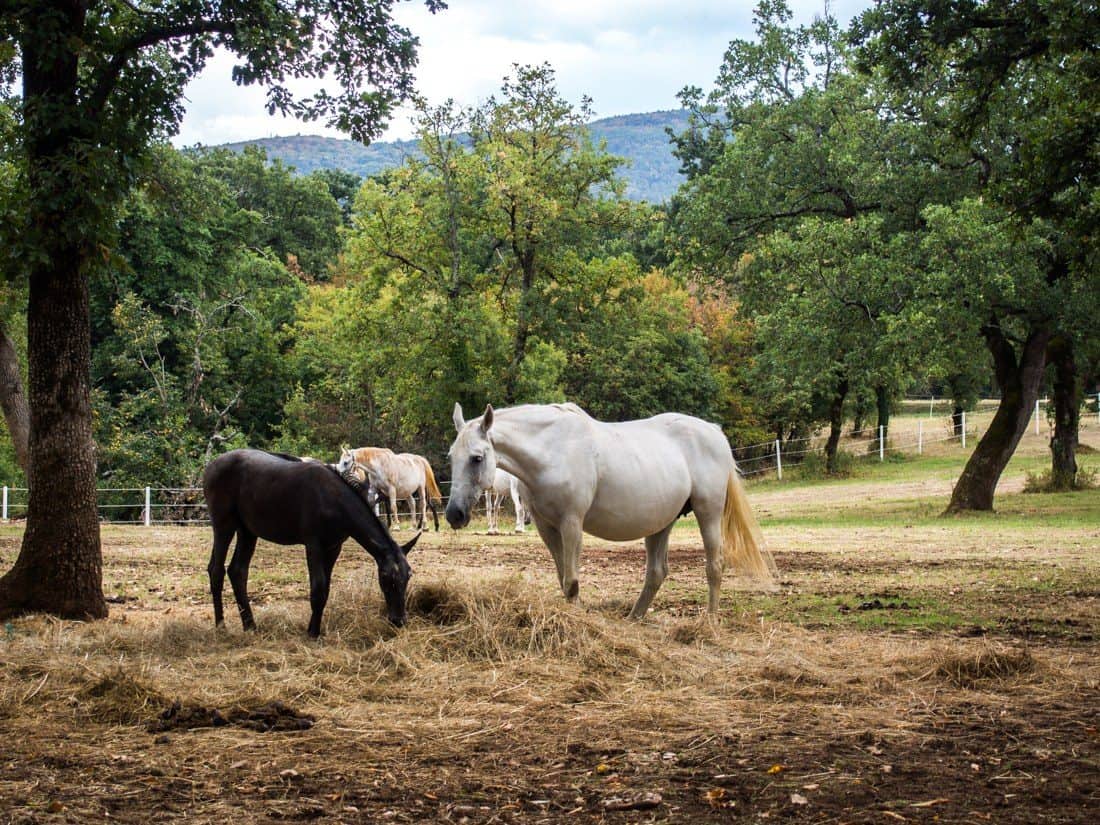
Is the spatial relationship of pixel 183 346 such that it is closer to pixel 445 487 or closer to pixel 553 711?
pixel 445 487

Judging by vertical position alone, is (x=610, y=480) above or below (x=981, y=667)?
above

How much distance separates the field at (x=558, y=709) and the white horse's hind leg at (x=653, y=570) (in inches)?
6.9

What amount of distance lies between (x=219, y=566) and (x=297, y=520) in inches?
37.2

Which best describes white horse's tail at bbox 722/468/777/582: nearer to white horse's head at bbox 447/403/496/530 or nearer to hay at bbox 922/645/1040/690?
white horse's head at bbox 447/403/496/530

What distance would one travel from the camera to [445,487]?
36938 millimetres

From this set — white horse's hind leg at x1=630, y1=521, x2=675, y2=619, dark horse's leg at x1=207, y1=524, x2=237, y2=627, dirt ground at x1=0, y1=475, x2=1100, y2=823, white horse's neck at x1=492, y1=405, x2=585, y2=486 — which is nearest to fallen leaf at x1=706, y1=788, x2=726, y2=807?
dirt ground at x1=0, y1=475, x2=1100, y2=823

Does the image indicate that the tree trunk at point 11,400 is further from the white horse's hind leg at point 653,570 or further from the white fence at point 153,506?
the white horse's hind leg at point 653,570

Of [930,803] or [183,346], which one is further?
[183,346]

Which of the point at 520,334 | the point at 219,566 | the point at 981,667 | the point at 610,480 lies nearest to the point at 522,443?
the point at 610,480

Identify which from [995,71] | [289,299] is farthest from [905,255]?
[289,299]

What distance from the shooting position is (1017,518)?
68.9 ft

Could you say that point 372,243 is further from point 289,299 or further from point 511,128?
point 289,299

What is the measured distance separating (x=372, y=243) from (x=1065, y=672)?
2704 centimetres

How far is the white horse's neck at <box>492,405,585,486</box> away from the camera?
8680mm
